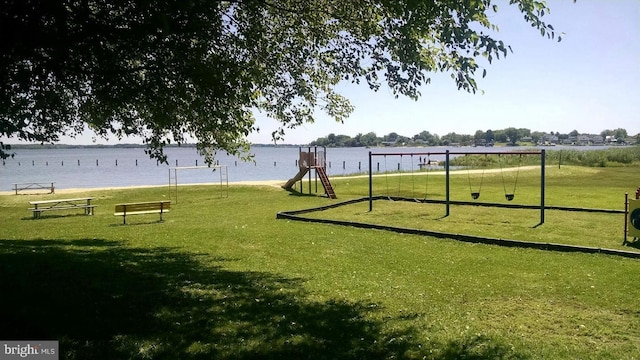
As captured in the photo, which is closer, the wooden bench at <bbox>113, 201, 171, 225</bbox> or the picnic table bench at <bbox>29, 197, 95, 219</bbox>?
the wooden bench at <bbox>113, 201, 171, 225</bbox>

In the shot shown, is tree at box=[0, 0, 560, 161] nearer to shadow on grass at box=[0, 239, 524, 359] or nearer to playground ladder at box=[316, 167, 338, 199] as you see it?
shadow on grass at box=[0, 239, 524, 359]

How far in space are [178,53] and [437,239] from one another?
8.18 meters

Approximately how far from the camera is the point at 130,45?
299 inches

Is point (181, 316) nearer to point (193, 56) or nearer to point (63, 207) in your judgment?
point (193, 56)

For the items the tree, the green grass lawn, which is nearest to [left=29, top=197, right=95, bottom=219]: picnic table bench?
the green grass lawn

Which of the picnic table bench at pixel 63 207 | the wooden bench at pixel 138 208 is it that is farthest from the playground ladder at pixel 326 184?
the picnic table bench at pixel 63 207

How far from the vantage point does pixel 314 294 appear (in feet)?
24.0

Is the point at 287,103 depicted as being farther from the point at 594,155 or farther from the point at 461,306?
the point at 594,155

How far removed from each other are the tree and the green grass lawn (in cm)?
273

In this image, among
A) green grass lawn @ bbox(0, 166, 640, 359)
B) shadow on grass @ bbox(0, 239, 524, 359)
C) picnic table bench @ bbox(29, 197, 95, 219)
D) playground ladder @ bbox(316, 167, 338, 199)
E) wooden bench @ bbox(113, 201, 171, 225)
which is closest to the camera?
shadow on grass @ bbox(0, 239, 524, 359)

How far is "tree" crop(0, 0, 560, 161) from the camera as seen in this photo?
6609mm

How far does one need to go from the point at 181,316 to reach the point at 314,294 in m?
2.13

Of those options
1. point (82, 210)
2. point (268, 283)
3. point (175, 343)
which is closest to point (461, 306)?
point (268, 283)

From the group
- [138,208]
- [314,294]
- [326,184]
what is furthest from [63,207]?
[314,294]
